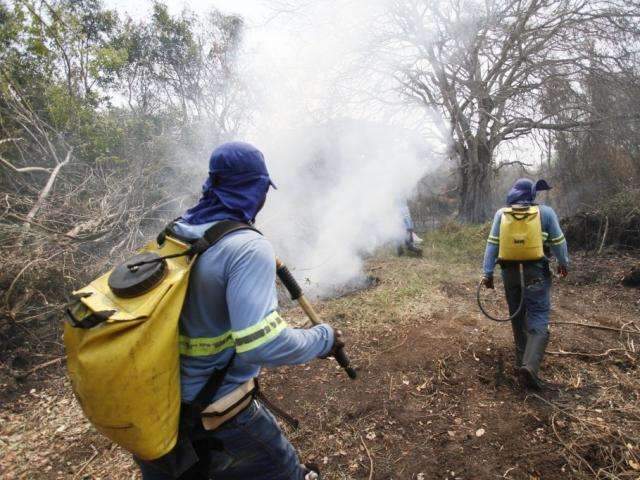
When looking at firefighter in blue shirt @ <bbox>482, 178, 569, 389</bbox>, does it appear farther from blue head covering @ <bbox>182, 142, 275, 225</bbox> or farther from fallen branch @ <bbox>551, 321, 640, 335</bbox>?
blue head covering @ <bbox>182, 142, 275, 225</bbox>

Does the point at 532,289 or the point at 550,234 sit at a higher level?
the point at 550,234

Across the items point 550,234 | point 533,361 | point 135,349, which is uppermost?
point 135,349

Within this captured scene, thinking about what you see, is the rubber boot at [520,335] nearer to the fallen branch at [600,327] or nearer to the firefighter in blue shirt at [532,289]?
the firefighter in blue shirt at [532,289]

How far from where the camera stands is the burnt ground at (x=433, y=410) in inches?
93.2

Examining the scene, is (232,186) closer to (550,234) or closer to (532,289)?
(532,289)

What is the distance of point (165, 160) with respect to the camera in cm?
855

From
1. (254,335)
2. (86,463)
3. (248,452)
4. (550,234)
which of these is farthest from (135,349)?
(550,234)

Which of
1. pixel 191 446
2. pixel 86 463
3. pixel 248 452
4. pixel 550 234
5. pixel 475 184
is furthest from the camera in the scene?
pixel 475 184

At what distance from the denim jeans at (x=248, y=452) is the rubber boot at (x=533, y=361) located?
2.23 meters

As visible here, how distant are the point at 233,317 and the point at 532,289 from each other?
2831 millimetres

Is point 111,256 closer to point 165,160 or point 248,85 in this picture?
point 165,160

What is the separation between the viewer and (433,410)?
2900 mm

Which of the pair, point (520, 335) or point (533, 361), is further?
point (520, 335)

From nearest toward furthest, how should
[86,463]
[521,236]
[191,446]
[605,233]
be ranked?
[191,446]
[86,463]
[521,236]
[605,233]
